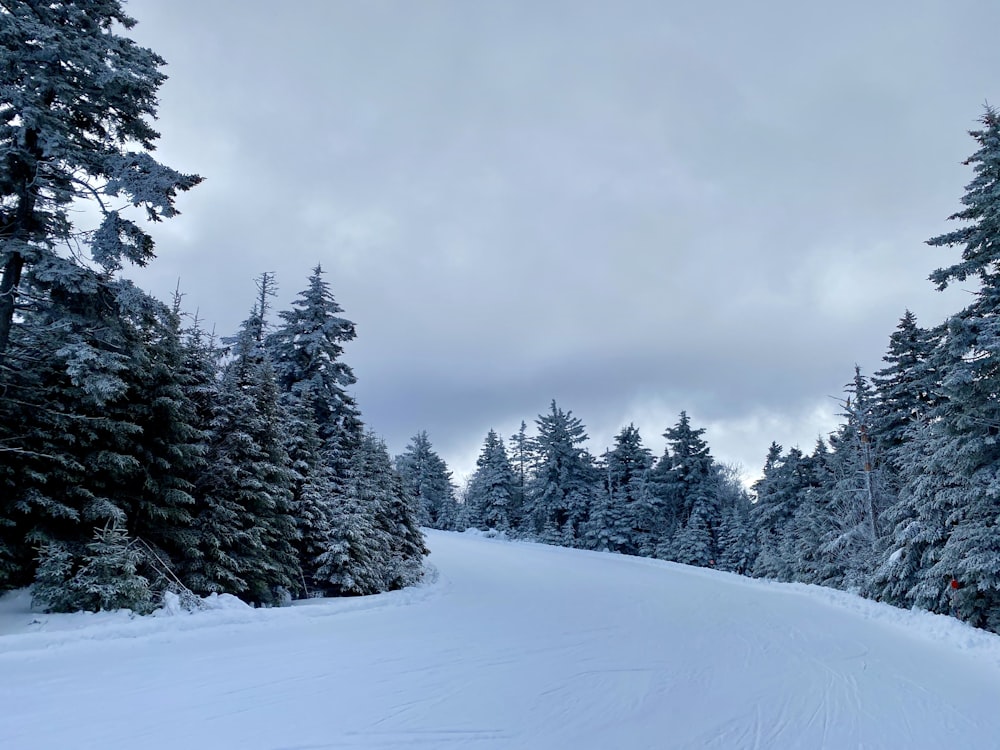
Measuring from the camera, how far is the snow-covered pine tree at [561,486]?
157ft

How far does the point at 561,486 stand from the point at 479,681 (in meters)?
43.1

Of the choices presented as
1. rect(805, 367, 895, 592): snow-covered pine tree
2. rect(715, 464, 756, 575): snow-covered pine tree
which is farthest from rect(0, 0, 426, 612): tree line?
rect(715, 464, 756, 575): snow-covered pine tree

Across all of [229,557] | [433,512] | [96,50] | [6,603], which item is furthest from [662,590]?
[433,512]

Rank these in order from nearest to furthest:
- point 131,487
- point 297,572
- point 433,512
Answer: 1. point 131,487
2. point 297,572
3. point 433,512

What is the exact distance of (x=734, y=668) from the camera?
8.47m

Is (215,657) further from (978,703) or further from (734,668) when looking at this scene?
(978,703)

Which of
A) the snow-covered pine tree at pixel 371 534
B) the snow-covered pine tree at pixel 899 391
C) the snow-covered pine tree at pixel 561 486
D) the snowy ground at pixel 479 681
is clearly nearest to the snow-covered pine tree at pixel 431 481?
the snow-covered pine tree at pixel 561 486

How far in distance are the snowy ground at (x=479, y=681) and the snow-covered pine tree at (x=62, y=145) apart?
5.43m

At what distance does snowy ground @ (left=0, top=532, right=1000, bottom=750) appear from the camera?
16.4 ft

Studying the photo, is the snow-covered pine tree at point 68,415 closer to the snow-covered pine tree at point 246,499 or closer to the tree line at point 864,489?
the snow-covered pine tree at point 246,499

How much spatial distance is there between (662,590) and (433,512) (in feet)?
158

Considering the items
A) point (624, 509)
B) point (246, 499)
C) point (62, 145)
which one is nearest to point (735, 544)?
point (624, 509)

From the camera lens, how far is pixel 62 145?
8.41 m

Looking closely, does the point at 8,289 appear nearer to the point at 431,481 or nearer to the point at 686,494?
the point at 686,494
